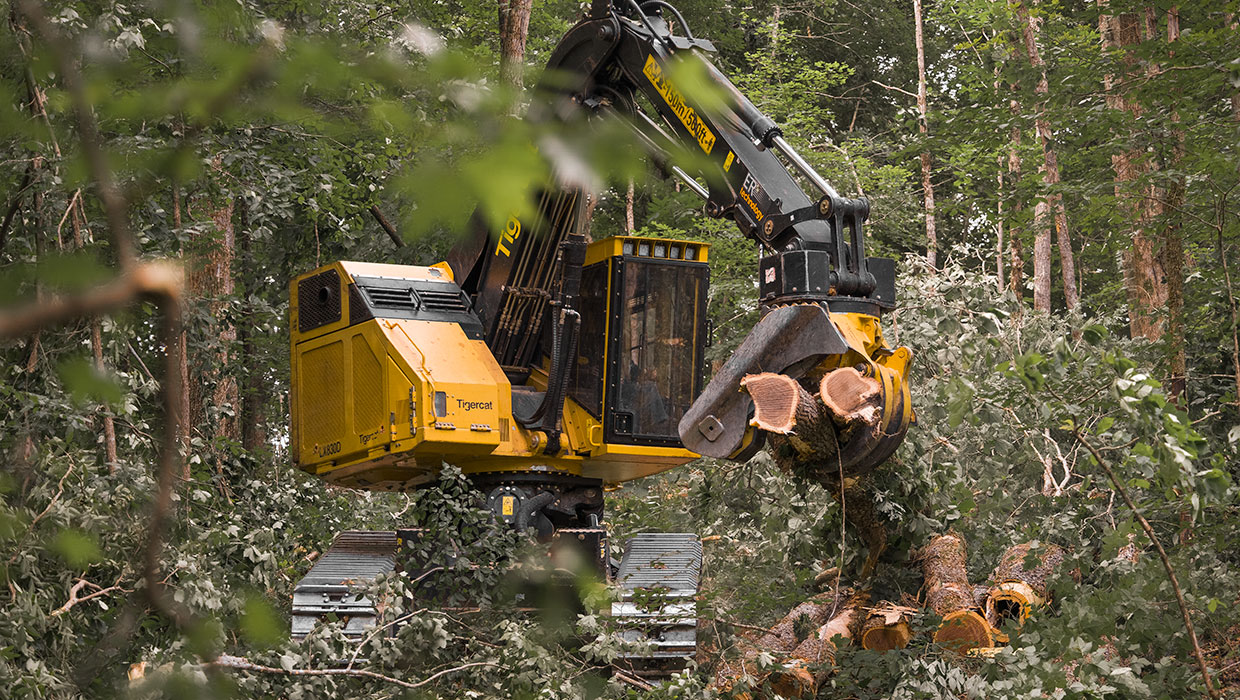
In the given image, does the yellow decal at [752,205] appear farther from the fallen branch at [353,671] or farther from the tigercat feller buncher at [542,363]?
the fallen branch at [353,671]

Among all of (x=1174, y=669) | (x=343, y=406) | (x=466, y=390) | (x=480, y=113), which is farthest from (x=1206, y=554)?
(x=480, y=113)

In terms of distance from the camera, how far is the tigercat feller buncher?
836cm

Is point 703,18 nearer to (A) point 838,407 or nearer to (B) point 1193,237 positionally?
(B) point 1193,237

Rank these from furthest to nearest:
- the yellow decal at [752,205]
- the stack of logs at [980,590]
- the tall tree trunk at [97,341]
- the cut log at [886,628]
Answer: the cut log at [886,628], the yellow decal at [752,205], the stack of logs at [980,590], the tall tree trunk at [97,341]

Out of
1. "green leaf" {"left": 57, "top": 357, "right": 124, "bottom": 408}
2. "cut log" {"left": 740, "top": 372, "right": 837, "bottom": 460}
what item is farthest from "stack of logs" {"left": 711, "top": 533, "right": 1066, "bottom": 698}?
"green leaf" {"left": 57, "top": 357, "right": 124, "bottom": 408}

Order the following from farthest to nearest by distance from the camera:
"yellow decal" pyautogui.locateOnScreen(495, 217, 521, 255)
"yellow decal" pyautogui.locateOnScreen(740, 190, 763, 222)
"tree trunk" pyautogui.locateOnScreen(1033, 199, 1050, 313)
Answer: "tree trunk" pyautogui.locateOnScreen(1033, 199, 1050, 313) → "yellow decal" pyautogui.locateOnScreen(495, 217, 521, 255) → "yellow decal" pyautogui.locateOnScreen(740, 190, 763, 222)

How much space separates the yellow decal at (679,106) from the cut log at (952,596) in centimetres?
263

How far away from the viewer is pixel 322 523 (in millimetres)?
11023

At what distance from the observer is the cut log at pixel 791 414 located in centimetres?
622

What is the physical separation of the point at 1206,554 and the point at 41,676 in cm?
617

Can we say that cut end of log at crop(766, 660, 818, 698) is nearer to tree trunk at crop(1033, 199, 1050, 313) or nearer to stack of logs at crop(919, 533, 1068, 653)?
stack of logs at crop(919, 533, 1068, 653)

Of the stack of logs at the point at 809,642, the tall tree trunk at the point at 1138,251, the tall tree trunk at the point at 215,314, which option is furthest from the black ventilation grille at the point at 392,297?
the tall tree trunk at the point at 1138,251

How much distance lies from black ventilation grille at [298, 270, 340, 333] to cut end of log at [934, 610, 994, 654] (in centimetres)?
445

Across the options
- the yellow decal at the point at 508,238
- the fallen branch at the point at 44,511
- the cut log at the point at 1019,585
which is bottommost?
the cut log at the point at 1019,585
